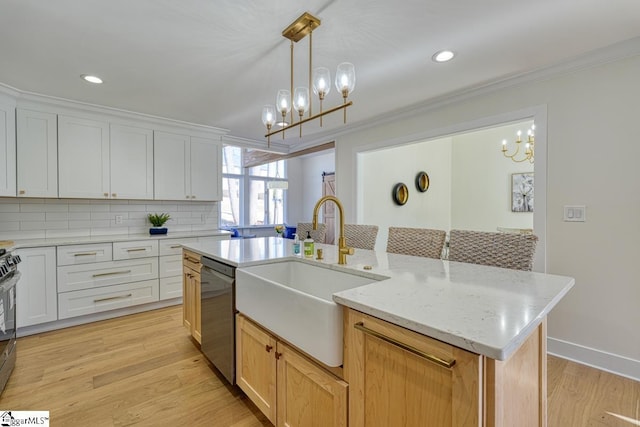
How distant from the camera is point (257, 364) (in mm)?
1611

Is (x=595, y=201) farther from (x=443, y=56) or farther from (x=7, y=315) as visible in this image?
(x=7, y=315)

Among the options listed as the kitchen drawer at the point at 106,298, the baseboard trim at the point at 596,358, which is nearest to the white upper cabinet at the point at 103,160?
the kitchen drawer at the point at 106,298

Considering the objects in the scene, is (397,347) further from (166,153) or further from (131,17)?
(166,153)

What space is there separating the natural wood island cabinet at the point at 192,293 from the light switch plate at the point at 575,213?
9.70ft

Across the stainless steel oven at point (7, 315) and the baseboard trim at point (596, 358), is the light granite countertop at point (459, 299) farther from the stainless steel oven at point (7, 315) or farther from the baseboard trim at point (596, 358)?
the stainless steel oven at point (7, 315)

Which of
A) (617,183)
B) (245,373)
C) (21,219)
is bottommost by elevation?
→ (245,373)

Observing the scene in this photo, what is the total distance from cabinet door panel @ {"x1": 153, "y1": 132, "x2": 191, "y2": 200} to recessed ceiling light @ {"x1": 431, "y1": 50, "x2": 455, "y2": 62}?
3.23 metres

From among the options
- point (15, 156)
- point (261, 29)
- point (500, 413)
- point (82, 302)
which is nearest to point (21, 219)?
point (15, 156)

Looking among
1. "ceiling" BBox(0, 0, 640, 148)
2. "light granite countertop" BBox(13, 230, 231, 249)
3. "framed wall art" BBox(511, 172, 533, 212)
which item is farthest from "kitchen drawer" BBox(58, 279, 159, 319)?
"framed wall art" BBox(511, 172, 533, 212)

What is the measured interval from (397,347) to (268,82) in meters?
2.47

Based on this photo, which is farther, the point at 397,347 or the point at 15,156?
the point at 15,156

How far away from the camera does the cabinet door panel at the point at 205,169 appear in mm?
4059

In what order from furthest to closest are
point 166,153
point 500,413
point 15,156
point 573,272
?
point 166,153, point 15,156, point 573,272, point 500,413

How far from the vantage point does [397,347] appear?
36.4 inches
